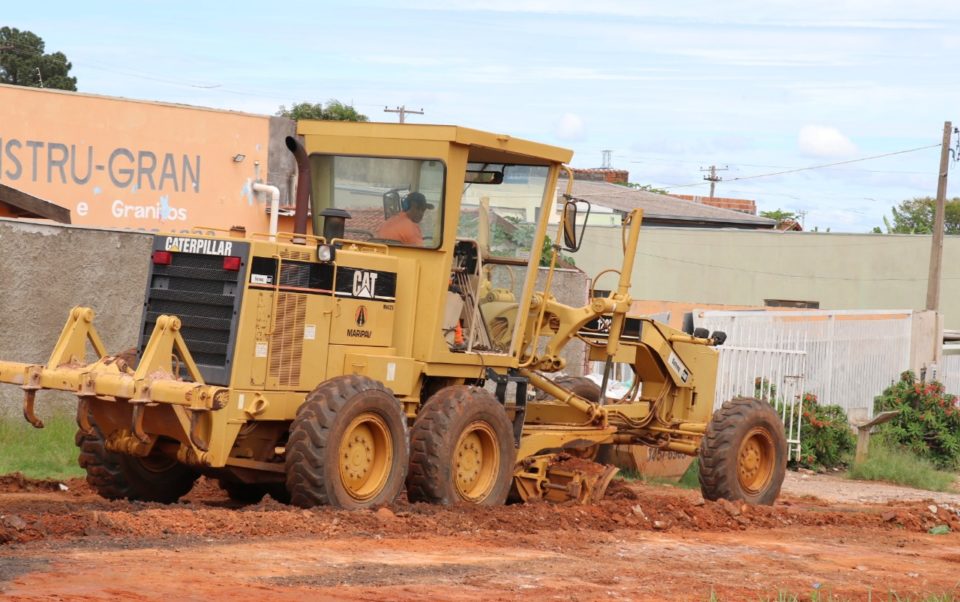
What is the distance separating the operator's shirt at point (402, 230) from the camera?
1138 cm

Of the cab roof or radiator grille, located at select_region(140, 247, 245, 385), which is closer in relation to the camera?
radiator grille, located at select_region(140, 247, 245, 385)

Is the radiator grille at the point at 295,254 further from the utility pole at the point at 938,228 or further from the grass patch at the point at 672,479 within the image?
the utility pole at the point at 938,228

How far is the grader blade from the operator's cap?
8.16 feet

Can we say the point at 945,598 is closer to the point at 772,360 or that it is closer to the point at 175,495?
the point at 175,495

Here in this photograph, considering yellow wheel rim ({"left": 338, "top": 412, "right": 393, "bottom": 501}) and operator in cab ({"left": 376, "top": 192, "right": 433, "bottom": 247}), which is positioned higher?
operator in cab ({"left": 376, "top": 192, "right": 433, "bottom": 247})

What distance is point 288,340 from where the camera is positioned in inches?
406

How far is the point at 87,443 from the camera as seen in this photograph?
1081cm

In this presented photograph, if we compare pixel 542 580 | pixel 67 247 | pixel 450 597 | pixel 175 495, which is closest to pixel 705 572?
pixel 542 580

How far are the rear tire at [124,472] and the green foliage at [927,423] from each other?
47.1 feet

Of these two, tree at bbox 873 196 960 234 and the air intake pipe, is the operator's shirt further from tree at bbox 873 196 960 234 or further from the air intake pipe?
tree at bbox 873 196 960 234

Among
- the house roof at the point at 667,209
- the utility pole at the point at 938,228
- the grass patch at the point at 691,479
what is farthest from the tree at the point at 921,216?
the grass patch at the point at 691,479

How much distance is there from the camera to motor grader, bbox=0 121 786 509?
988 centimetres

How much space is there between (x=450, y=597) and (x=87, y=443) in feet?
A: 14.3

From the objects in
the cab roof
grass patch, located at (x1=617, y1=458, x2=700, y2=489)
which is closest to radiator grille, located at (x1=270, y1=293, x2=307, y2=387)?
the cab roof
